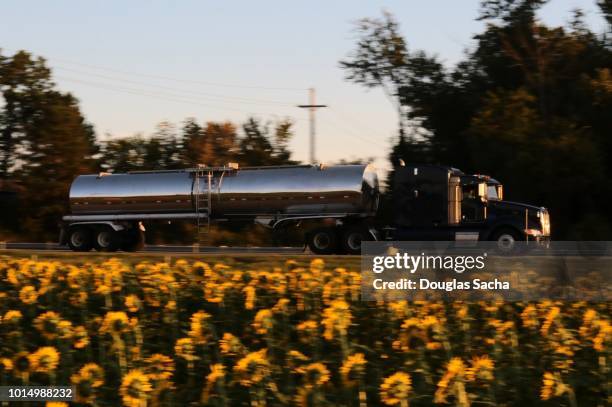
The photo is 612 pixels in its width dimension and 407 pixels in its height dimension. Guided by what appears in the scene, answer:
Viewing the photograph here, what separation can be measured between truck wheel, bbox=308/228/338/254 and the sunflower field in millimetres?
14614

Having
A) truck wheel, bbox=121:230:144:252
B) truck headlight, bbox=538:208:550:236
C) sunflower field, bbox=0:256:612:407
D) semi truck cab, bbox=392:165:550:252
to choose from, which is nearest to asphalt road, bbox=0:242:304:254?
truck wheel, bbox=121:230:144:252

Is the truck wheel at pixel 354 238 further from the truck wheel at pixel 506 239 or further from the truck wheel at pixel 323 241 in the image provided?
the truck wheel at pixel 506 239

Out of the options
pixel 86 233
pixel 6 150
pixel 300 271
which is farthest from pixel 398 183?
pixel 6 150

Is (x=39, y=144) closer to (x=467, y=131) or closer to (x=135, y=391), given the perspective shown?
(x=467, y=131)

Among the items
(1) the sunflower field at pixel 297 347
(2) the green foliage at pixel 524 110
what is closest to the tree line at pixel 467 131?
(2) the green foliage at pixel 524 110

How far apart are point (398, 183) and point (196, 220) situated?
7.14 meters

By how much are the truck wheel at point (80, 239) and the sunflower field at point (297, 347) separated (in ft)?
60.8

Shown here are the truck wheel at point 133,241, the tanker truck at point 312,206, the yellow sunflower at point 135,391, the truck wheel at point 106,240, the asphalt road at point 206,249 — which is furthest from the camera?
the truck wheel at point 133,241

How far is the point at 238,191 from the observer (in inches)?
1128

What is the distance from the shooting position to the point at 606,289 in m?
11.3

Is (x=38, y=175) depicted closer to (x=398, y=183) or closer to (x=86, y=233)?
(x=86, y=233)

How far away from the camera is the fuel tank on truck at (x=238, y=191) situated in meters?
27.5

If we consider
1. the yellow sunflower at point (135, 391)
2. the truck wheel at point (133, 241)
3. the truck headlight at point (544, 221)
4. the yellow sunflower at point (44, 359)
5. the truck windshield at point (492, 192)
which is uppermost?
the truck windshield at point (492, 192)

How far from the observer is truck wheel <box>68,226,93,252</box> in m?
30.9
